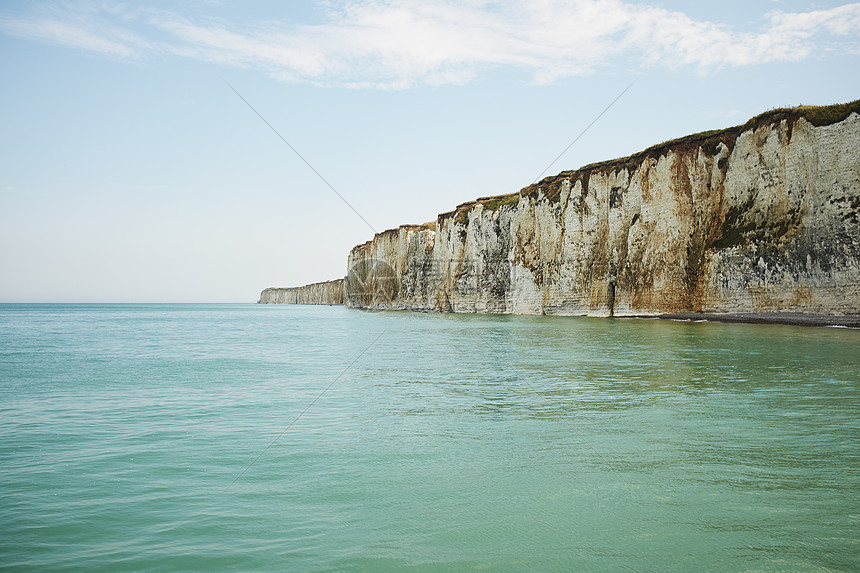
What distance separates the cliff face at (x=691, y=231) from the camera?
2731 cm

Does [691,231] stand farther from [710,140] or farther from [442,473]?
[442,473]

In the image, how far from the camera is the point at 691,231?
36.8m

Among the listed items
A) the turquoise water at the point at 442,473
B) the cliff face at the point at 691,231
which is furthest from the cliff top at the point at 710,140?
the turquoise water at the point at 442,473

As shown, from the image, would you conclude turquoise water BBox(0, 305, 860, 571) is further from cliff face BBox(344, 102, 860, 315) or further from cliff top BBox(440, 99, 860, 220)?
cliff top BBox(440, 99, 860, 220)

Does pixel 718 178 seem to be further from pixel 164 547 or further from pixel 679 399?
pixel 164 547

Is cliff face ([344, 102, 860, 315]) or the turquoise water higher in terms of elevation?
cliff face ([344, 102, 860, 315])

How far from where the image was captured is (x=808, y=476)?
584cm

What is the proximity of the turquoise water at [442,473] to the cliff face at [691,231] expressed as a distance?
17.9 meters

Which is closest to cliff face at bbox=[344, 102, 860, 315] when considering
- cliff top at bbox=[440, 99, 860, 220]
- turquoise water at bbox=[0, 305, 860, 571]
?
cliff top at bbox=[440, 99, 860, 220]

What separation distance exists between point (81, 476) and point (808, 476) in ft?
26.2

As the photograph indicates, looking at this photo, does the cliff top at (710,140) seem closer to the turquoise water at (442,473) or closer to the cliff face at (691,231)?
the cliff face at (691,231)

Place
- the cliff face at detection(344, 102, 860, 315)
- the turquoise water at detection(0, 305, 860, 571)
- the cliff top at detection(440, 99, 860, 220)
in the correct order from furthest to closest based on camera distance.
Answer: the cliff top at detection(440, 99, 860, 220) < the cliff face at detection(344, 102, 860, 315) < the turquoise water at detection(0, 305, 860, 571)

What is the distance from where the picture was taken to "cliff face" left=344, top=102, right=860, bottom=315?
27312 millimetres

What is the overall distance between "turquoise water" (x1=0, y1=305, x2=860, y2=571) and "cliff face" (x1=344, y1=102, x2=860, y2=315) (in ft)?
58.7
